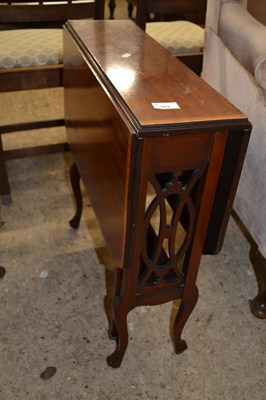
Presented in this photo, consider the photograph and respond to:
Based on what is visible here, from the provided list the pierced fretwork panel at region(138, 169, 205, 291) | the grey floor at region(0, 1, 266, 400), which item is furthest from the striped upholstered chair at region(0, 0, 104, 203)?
the pierced fretwork panel at region(138, 169, 205, 291)

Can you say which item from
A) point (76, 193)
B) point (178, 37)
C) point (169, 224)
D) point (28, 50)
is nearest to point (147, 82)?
point (169, 224)

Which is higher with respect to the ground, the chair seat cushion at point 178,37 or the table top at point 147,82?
the table top at point 147,82

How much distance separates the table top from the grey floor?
0.80 m

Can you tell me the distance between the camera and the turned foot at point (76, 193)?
163 cm

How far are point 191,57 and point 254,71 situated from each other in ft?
2.27

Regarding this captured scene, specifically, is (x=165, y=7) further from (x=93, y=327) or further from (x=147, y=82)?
(x=93, y=327)

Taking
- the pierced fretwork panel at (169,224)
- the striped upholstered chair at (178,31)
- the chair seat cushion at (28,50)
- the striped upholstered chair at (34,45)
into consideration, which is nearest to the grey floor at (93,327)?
the pierced fretwork panel at (169,224)

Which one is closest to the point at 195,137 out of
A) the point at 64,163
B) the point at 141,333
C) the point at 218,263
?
the point at 141,333

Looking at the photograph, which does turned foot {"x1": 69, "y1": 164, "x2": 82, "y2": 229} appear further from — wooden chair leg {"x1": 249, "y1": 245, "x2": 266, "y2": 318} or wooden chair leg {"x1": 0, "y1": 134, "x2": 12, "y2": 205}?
wooden chair leg {"x1": 249, "y1": 245, "x2": 266, "y2": 318}

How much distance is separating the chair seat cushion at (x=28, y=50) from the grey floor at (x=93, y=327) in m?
0.60

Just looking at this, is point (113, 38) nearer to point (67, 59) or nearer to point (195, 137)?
point (67, 59)

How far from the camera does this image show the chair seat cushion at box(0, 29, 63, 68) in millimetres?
1704

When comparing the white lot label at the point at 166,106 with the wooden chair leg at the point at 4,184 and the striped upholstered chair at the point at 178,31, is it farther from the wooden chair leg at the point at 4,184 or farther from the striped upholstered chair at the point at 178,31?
the wooden chair leg at the point at 4,184

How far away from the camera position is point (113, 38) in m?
1.28
